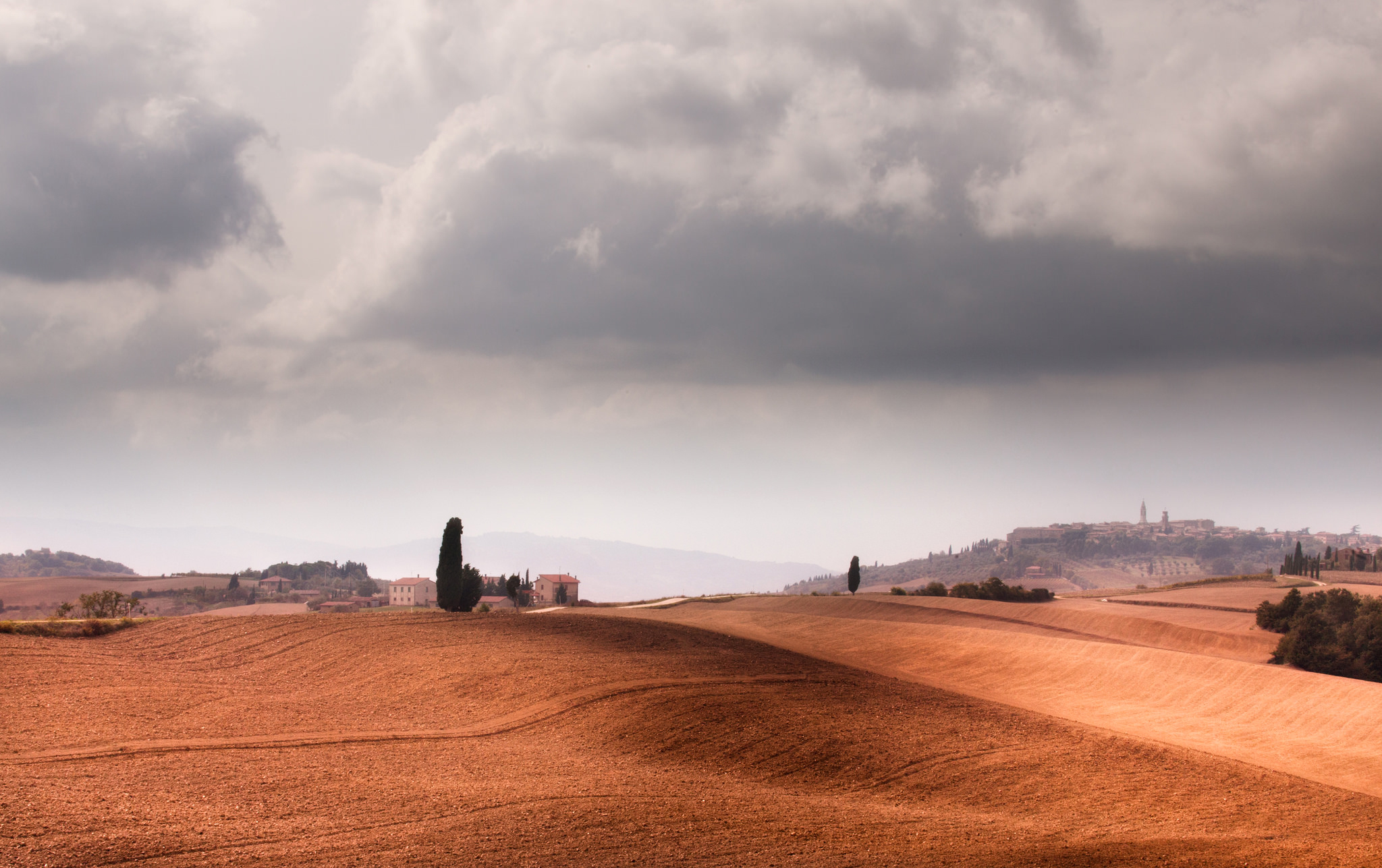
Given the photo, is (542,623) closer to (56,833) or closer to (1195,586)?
(56,833)

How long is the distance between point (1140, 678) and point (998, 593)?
5855cm

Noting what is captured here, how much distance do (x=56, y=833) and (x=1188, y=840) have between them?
1929 centimetres

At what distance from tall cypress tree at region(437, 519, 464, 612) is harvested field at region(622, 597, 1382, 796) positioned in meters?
16.5

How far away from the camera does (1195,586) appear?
12244 centimetres

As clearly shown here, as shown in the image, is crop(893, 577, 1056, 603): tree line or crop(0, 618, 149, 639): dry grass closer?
crop(0, 618, 149, 639): dry grass

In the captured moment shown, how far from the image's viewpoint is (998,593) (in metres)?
95.4

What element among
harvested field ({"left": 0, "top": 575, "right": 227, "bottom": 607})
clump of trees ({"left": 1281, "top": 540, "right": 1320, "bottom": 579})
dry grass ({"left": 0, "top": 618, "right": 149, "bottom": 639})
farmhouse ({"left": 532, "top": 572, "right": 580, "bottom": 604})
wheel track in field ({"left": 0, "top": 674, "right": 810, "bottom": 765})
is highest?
dry grass ({"left": 0, "top": 618, "right": 149, "bottom": 639})

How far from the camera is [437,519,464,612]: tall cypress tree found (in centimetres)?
5231

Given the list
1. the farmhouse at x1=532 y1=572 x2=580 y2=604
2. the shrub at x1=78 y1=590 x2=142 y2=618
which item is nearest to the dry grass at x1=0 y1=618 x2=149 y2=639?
the shrub at x1=78 y1=590 x2=142 y2=618

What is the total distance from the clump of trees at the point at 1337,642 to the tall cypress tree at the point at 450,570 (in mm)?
52458

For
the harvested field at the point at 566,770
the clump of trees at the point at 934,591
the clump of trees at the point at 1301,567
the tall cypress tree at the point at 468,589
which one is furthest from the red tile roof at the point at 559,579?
the clump of trees at the point at 1301,567

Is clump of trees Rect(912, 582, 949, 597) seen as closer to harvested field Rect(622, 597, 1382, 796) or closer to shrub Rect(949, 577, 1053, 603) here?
shrub Rect(949, 577, 1053, 603)

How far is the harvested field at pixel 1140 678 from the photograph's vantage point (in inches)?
1096

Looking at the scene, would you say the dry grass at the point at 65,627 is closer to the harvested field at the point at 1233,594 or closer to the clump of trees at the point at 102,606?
the clump of trees at the point at 102,606
